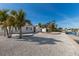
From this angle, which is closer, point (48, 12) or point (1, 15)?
point (48, 12)

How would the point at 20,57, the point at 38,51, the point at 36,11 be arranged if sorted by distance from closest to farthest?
1. the point at 20,57
2. the point at 38,51
3. the point at 36,11

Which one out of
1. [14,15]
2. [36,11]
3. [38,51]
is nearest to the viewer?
[38,51]

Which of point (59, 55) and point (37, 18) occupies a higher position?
point (37, 18)

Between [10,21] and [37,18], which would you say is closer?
[37,18]

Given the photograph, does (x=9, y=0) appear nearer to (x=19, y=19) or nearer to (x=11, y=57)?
(x=11, y=57)

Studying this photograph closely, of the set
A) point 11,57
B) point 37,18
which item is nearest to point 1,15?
point 37,18

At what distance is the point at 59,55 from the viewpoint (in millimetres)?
6203

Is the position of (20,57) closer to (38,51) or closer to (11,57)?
(11,57)

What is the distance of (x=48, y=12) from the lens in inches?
302

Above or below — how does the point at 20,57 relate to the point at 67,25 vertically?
below

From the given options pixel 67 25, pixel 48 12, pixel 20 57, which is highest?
pixel 48 12

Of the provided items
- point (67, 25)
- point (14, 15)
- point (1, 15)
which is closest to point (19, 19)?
point (14, 15)

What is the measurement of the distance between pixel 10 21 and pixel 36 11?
323 centimetres

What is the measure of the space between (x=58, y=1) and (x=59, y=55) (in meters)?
2.13
